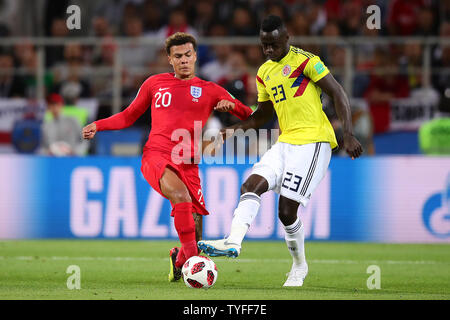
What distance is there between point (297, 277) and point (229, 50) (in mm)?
7943

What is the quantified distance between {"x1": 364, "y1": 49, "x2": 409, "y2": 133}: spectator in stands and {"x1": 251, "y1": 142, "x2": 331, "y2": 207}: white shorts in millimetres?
7316

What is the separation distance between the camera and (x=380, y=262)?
9930mm

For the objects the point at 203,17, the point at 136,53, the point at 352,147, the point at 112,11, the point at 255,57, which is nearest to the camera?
the point at 352,147

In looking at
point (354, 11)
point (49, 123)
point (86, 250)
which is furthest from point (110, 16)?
point (86, 250)

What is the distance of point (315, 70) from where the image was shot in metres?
7.26

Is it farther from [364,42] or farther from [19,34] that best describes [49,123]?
[364,42]

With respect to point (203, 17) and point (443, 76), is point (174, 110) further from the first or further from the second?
point (203, 17)

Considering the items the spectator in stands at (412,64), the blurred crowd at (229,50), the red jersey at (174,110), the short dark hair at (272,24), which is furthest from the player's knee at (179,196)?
the spectator in stands at (412,64)

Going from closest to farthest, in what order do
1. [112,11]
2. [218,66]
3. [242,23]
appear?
[218,66] → [242,23] → [112,11]

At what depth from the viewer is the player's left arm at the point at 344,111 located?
6910mm

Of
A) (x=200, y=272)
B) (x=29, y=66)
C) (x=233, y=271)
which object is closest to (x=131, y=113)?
(x=200, y=272)

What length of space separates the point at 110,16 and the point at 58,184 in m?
5.58

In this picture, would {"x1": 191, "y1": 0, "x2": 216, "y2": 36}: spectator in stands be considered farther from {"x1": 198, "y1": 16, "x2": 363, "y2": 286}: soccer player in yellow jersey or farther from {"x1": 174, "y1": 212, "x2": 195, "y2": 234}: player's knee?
{"x1": 174, "y1": 212, "x2": 195, "y2": 234}: player's knee

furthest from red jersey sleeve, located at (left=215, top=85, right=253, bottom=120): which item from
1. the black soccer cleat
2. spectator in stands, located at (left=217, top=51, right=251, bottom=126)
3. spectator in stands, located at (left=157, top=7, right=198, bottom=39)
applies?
spectator in stands, located at (left=157, top=7, right=198, bottom=39)
